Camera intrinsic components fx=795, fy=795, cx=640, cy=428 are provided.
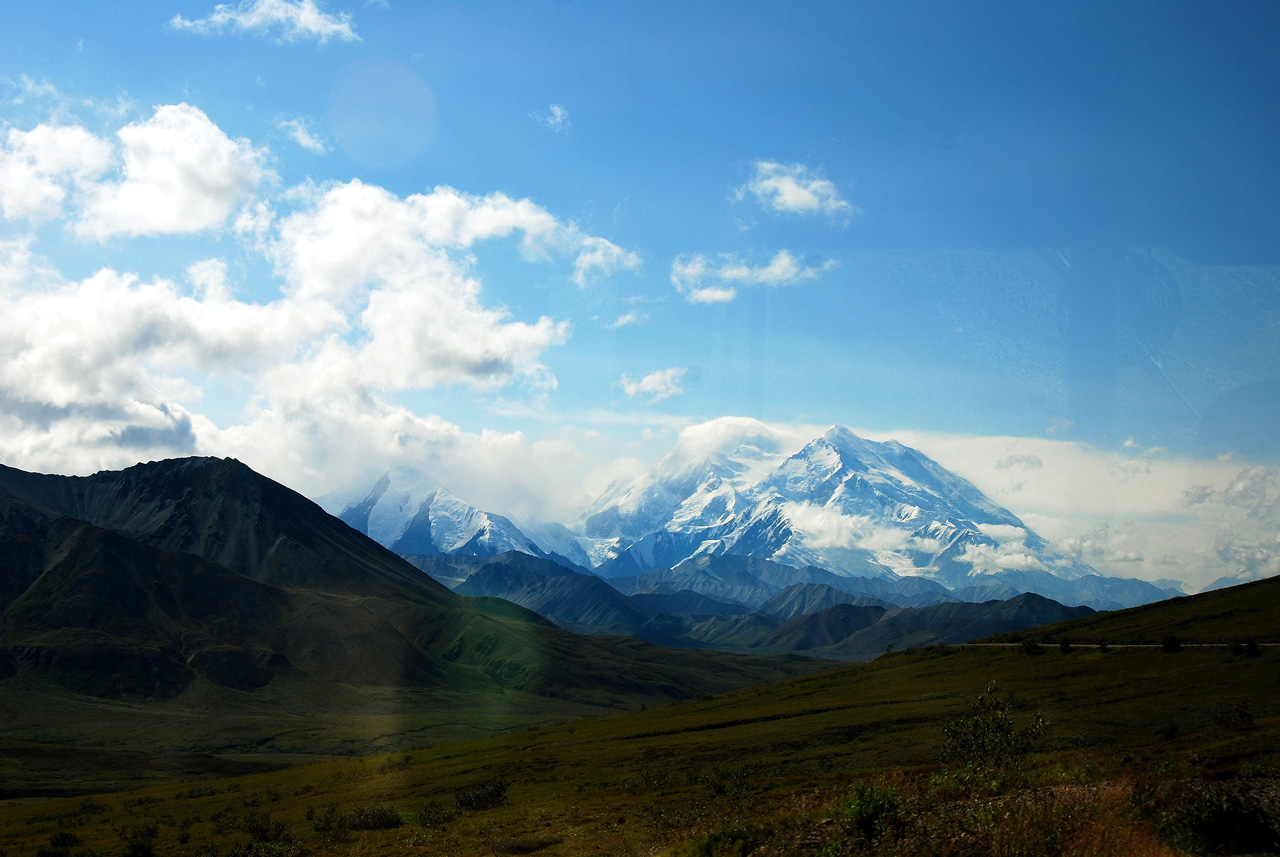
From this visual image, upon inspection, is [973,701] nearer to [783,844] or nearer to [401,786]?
[783,844]

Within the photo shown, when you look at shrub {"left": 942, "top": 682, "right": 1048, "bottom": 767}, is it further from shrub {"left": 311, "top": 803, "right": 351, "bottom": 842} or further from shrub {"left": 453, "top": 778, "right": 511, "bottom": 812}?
shrub {"left": 311, "top": 803, "right": 351, "bottom": 842}

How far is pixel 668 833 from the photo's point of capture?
1407 inches

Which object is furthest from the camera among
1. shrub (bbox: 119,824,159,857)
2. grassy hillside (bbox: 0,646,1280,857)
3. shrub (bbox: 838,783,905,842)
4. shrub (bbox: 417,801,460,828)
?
shrub (bbox: 417,801,460,828)

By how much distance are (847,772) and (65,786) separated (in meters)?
142

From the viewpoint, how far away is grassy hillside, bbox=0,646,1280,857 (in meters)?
26.0

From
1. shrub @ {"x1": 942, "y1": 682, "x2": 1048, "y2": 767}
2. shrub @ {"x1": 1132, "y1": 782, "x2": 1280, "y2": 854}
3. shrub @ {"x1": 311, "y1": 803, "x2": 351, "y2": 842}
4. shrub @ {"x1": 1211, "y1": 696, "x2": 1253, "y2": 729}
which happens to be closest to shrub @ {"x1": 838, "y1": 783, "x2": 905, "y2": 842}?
shrub @ {"x1": 1132, "y1": 782, "x2": 1280, "y2": 854}

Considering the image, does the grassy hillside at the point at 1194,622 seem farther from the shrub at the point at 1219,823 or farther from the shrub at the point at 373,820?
the shrub at the point at 373,820

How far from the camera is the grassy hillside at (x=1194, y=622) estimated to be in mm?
106438

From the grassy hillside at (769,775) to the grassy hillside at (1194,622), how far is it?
10.5 m

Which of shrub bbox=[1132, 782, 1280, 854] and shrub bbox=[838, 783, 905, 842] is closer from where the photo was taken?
shrub bbox=[1132, 782, 1280, 854]

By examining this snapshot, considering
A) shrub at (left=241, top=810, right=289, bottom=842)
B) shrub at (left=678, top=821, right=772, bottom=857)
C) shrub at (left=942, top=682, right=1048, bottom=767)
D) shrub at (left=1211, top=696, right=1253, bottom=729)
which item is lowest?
shrub at (left=241, top=810, right=289, bottom=842)

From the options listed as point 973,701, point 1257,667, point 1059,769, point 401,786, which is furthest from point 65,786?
point 1257,667

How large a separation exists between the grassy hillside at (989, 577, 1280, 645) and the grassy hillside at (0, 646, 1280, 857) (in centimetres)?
1054

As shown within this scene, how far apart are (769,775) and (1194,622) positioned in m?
91.4
